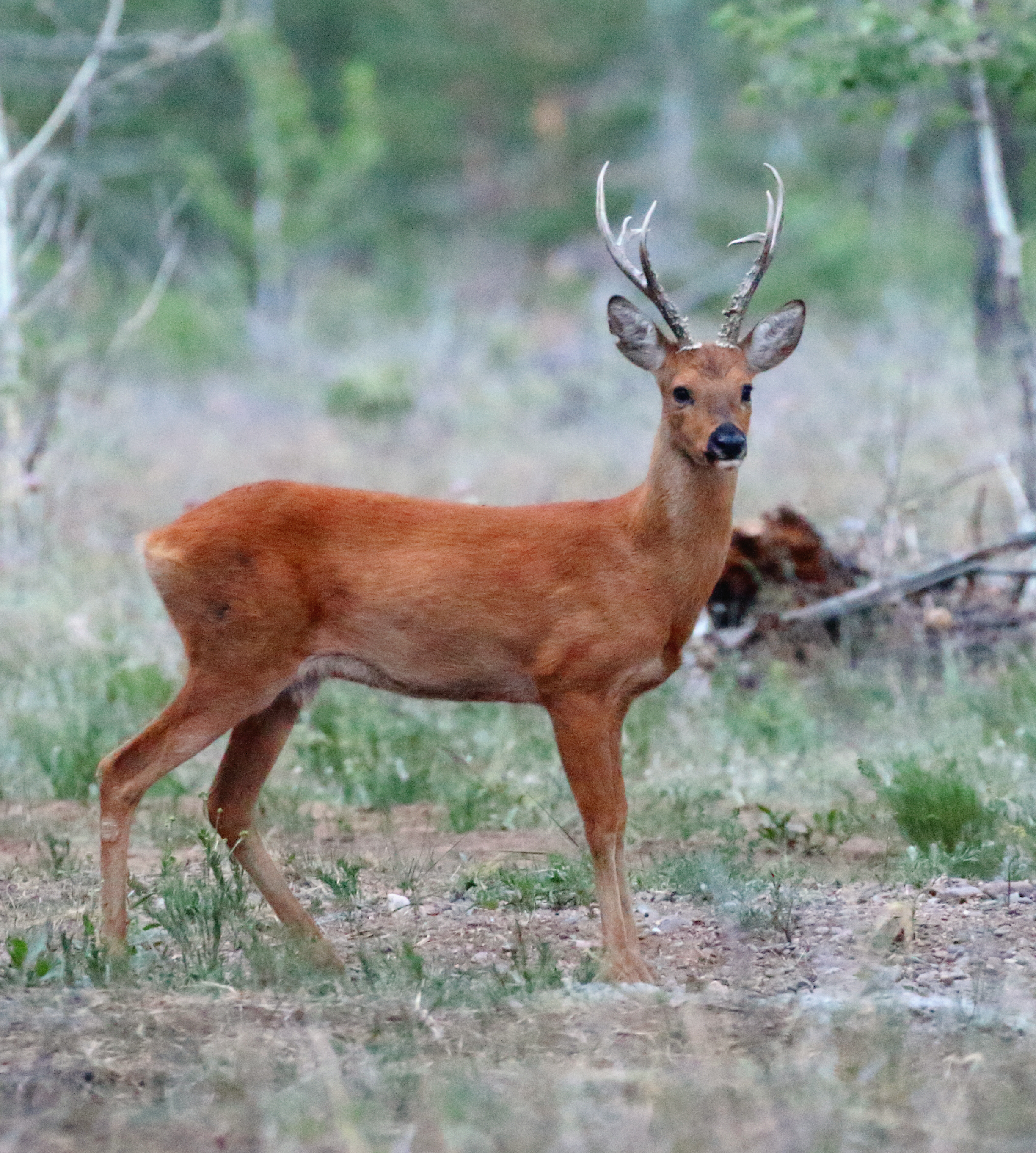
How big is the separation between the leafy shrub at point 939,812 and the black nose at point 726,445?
5.22 feet

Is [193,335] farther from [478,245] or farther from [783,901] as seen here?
[783,901]

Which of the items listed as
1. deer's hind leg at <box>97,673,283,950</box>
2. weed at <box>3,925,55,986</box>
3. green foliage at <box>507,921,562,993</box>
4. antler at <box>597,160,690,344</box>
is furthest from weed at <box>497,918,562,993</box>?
antler at <box>597,160,690,344</box>

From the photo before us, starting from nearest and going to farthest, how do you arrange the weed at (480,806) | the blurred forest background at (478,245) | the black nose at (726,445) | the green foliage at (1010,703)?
the black nose at (726,445) → the weed at (480,806) → the green foliage at (1010,703) → the blurred forest background at (478,245)

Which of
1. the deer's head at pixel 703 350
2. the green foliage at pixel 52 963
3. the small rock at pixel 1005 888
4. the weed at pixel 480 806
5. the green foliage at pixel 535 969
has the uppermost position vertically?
the deer's head at pixel 703 350

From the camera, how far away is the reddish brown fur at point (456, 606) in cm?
468

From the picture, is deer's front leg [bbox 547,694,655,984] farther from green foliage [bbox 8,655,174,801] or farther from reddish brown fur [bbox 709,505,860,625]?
reddish brown fur [bbox 709,505,860,625]

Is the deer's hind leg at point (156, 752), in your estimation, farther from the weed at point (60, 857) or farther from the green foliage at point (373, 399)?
the green foliage at point (373, 399)

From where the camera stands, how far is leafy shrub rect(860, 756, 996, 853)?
18.3 ft

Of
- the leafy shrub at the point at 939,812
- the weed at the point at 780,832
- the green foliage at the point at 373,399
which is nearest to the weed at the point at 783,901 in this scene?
the weed at the point at 780,832

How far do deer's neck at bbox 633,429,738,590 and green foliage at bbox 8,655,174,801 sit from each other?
283 centimetres

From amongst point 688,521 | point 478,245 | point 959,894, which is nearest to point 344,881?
point 688,521

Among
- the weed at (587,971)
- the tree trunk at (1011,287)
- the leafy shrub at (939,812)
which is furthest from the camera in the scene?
the tree trunk at (1011,287)

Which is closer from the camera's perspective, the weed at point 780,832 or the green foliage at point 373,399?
the weed at point 780,832

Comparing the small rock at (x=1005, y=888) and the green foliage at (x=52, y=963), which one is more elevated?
the green foliage at (x=52, y=963)
